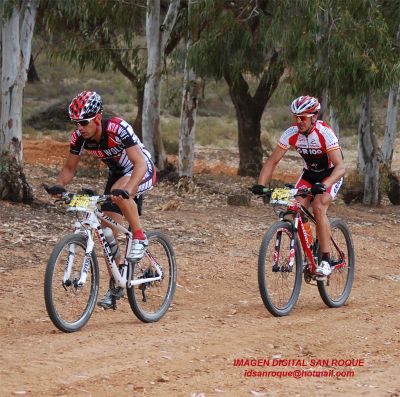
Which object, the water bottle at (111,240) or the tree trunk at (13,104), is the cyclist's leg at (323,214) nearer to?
the water bottle at (111,240)

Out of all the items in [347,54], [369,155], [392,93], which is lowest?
[369,155]

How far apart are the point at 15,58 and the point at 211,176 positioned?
9.78 metres

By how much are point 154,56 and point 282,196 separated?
11866mm

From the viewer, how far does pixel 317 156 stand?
930 centimetres

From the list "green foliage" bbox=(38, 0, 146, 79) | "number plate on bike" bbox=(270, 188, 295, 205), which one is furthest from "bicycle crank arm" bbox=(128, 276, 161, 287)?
"green foliage" bbox=(38, 0, 146, 79)

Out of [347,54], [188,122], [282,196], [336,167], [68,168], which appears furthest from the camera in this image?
[188,122]

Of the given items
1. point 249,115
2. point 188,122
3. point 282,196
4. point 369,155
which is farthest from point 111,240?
point 249,115

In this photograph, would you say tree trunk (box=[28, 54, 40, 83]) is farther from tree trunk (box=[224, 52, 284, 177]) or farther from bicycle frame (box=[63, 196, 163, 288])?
bicycle frame (box=[63, 196, 163, 288])

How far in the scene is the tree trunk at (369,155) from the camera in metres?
20.2

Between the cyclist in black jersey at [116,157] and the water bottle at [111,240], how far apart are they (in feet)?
0.32

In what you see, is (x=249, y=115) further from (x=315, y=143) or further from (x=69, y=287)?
(x=69, y=287)

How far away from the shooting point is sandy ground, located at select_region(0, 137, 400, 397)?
6.40 meters

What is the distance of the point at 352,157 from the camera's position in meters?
35.5

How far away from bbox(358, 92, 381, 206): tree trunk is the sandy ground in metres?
6.10
